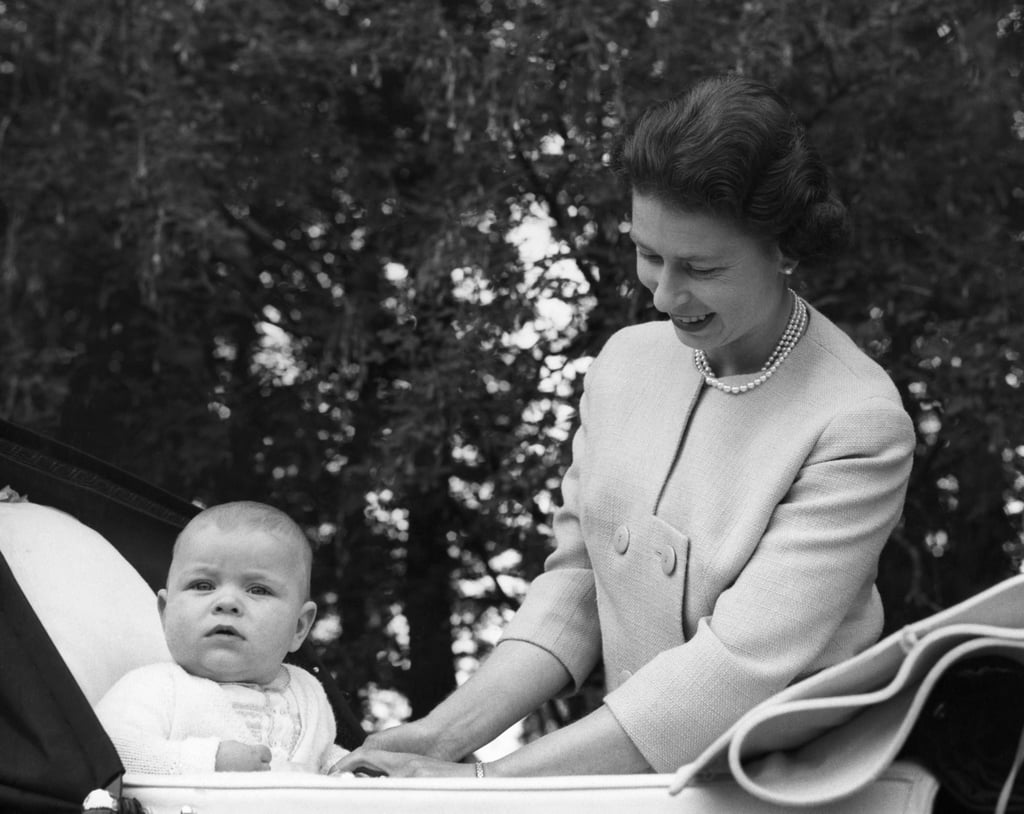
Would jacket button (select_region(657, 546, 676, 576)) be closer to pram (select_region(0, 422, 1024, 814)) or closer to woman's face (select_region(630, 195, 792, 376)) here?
woman's face (select_region(630, 195, 792, 376))

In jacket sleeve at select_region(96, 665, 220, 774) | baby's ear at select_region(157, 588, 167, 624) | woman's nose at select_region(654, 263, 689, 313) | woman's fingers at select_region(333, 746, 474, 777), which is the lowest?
woman's fingers at select_region(333, 746, 474, 777)

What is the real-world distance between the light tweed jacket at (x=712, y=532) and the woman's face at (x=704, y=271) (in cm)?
12

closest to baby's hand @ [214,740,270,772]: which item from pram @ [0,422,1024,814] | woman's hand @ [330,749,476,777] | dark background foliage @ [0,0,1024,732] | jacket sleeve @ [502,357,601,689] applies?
woman's hand @ [330,749,476,777]

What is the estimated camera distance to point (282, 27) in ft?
15.2

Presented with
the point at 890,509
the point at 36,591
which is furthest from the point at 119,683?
the point at 890,509

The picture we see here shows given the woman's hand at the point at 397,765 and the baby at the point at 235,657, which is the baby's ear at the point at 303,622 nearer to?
the baby at the point at 235,657

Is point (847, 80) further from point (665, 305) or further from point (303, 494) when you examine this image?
point (665, 305)

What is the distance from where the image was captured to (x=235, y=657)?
2.44m

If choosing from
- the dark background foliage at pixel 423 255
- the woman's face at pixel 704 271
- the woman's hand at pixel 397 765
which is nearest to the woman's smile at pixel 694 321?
the woman's face at pixel 704 271

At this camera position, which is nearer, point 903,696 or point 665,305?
point 903,696

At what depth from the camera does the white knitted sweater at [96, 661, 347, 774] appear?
2209 millimetres

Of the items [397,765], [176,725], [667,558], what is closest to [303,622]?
[176,725]

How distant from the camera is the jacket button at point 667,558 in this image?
2.32 meters

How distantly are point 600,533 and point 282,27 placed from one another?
2.63 metres
